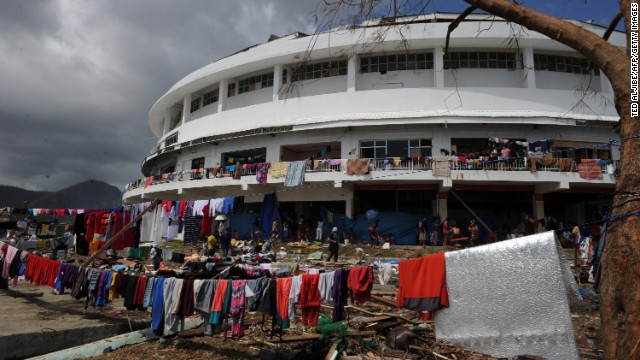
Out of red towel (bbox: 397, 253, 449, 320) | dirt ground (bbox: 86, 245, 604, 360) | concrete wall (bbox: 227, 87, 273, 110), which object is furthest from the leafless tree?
concrete wall (bbox: 227, 87, 273, 110)

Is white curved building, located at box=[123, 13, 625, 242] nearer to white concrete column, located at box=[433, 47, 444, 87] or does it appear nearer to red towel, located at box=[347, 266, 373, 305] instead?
white concrete column, located at box=[433, 47, 444, 87]

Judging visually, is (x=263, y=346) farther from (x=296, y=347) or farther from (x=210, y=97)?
(x=210, y=97)

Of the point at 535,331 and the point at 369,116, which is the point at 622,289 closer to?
the point at 535,331

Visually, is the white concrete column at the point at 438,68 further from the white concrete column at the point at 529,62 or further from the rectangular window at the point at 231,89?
the rectangular window at the point at 231,89

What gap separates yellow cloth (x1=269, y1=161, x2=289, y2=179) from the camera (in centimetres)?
2072

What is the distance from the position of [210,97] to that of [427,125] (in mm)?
17621

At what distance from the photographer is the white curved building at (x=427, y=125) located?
19297 mm

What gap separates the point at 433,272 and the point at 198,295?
422 cm

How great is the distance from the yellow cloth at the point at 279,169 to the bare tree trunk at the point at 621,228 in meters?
17.5

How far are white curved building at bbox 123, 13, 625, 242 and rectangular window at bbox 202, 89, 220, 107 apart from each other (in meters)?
3.91

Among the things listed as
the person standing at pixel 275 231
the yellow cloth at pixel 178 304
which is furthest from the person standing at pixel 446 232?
the yellow cloth at pixel 178 304

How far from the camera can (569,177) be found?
18188mm

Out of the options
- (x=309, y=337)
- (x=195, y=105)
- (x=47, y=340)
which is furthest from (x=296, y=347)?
(x=195, y=105)

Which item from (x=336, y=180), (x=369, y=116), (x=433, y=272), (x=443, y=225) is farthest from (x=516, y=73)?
(x=433, y=272)
